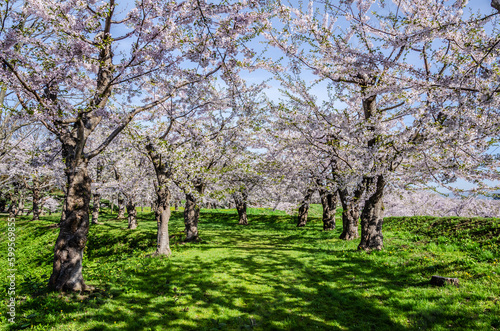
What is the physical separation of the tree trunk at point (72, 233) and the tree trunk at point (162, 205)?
14.3 feet

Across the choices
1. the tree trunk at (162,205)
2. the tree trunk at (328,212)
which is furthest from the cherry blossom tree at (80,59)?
the tree trunk at (328,212)

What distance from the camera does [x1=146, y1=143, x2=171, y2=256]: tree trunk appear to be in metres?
12.9

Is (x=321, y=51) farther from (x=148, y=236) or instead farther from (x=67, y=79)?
(x=148, y=236)

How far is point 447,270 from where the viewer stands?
817cm

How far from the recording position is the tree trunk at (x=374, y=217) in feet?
37.9

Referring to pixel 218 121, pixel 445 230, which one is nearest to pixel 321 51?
pixel 218 121

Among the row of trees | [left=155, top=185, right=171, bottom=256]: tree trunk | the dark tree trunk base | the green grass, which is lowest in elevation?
the green grass

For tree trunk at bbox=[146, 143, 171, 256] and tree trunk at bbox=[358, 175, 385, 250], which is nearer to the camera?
tree trunk at bbox=[358, 175, 385, 250]

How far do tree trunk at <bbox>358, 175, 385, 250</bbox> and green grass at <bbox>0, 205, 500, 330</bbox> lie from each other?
632 mm

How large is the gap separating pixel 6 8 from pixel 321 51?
10680 millimetres

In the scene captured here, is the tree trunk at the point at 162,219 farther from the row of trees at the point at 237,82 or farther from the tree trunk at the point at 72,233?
the tree trunk at the point at 72,233

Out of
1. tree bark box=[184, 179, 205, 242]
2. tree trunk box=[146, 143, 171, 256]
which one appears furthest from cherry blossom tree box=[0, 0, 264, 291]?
tree bark box=[184, 179, 205, 242]

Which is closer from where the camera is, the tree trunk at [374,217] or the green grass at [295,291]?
the green grass at [295,291]

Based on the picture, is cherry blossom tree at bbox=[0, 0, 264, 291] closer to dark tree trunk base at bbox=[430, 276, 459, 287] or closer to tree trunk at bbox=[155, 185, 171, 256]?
tree trunk at bbox=[155, 185, 171, 256]
